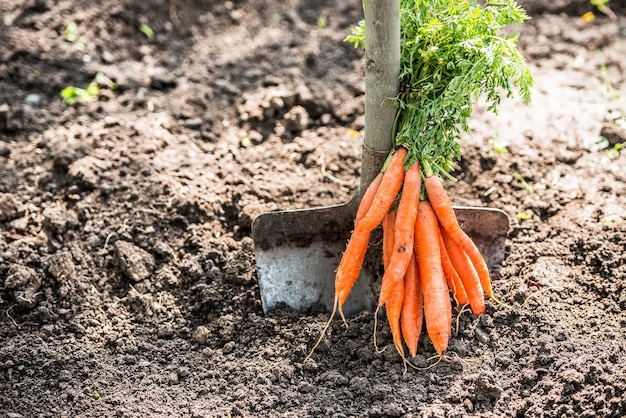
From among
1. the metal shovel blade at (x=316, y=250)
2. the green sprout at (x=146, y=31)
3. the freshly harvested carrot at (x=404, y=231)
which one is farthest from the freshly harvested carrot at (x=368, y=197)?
the green sprout at (x=146, y=31)

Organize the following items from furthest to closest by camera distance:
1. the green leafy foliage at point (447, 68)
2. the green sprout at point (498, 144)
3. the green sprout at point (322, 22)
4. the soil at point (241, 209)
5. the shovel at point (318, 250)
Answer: the green sprout at point (322, 22)
the green sprout at point (498, 144)
the shovel at point (318, 250)
the soil at point (241, 209)
the green leafy foliage at point (447, 68)

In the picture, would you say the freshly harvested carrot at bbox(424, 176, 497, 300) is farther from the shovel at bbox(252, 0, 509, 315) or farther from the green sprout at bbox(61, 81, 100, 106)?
the green sprout at bbox(61, 81, 100, 106)

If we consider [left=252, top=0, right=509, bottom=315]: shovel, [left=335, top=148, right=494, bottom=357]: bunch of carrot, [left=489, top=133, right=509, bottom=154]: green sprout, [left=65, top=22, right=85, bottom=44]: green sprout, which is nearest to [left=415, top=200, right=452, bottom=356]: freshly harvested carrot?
[left=335, top=148, right=494, bottom=357]: bunch of carrot

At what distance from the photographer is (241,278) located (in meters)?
3.20

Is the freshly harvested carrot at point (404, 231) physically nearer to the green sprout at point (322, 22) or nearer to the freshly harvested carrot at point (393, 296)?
the freshly harvested carrot at point (393, 296)

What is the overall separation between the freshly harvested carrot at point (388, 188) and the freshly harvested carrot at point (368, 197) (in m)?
0.05

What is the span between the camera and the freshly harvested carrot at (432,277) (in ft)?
9.12

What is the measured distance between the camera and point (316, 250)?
323 cm

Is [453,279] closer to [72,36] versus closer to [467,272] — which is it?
[467,272]

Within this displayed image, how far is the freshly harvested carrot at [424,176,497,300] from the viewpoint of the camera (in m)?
2.79

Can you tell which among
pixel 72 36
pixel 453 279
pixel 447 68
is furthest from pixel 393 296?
pixel 72 36

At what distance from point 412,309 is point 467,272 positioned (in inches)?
10.6

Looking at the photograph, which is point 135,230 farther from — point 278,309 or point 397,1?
point 397,1

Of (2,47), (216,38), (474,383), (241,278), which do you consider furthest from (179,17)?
(474,383)
